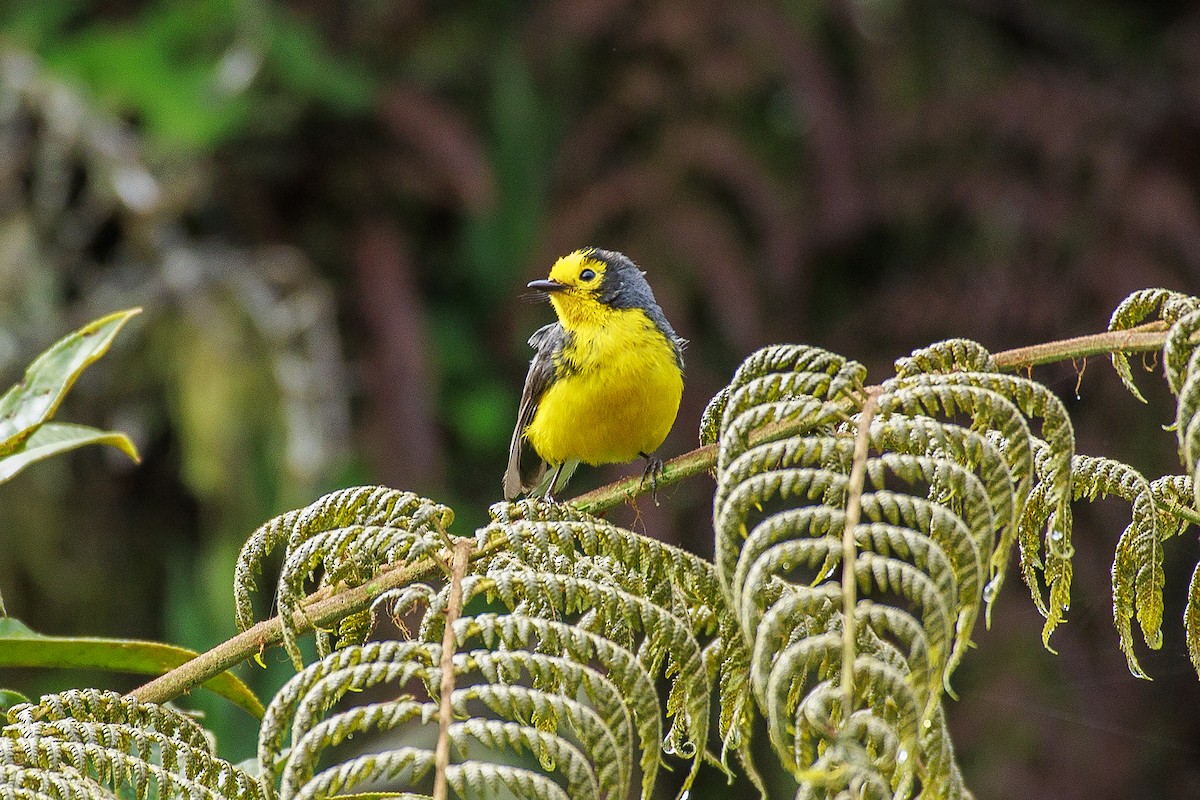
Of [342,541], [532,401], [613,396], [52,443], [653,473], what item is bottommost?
[342,541]

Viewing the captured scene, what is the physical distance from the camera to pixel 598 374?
2.78 m

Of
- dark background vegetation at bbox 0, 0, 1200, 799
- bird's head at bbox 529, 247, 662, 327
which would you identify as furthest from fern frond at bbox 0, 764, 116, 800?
dark background vegetation at bbox 0, 0, 1200, 799

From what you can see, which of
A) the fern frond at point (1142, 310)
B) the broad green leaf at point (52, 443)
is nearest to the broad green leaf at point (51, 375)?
the broad green leaf at point (52, 443)

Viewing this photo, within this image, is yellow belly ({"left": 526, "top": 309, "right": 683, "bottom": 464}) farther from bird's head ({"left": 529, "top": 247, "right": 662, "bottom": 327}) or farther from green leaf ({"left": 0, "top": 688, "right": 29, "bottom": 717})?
green leaf ({"left": 0, "top": 688, "right": 29, "bottom": 717})

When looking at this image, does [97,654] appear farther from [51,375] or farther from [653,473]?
[653,473]

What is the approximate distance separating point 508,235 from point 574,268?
2017 mm

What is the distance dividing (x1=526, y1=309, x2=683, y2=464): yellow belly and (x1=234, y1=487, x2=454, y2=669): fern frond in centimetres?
135

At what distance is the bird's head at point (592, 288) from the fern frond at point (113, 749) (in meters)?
1.78

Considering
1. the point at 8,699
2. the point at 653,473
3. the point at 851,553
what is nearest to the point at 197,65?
the point at 653,473

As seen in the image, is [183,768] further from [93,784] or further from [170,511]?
[170,511]

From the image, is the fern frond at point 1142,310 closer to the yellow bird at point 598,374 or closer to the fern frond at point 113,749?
the fern frond at point 113,749

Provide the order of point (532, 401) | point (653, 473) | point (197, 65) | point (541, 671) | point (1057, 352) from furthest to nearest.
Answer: point (197, 65)
point (532, 401)
point (653, 473)
point (1057, 352)
point (541, 671)

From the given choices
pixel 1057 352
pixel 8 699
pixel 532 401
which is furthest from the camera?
pixel 532 401

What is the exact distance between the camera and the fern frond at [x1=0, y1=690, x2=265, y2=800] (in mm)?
1188
